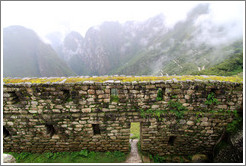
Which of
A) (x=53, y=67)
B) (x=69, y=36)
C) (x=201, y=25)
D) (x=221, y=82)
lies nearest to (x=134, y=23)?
(x=69, y=36)

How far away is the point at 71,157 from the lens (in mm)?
5410

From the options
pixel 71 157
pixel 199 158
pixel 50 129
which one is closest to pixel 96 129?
pixel 71 157

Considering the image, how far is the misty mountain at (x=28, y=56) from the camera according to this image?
62125 mm

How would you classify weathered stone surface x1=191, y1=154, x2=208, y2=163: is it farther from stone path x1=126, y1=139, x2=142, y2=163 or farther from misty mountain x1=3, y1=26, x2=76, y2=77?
misty mountain x1=3, y1=26, x2=76, y2=77

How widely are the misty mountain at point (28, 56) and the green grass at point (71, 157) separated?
64789 mm

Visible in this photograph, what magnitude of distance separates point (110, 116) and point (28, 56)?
313ft

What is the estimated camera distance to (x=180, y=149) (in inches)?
223

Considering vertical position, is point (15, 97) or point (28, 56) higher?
point (28, 56)

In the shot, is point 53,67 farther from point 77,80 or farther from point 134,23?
point 134,23

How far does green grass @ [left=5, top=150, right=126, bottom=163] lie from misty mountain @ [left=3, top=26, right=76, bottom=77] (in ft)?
213

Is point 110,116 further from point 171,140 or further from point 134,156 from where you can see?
point 171,140

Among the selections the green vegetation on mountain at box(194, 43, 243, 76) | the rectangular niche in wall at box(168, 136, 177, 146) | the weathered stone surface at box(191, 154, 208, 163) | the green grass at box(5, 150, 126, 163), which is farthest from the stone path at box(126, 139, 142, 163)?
the green vegetation on mountain at box(194, 43, 243, 76)

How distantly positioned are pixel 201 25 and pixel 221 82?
70.1 m

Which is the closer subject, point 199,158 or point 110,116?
point 110,116
